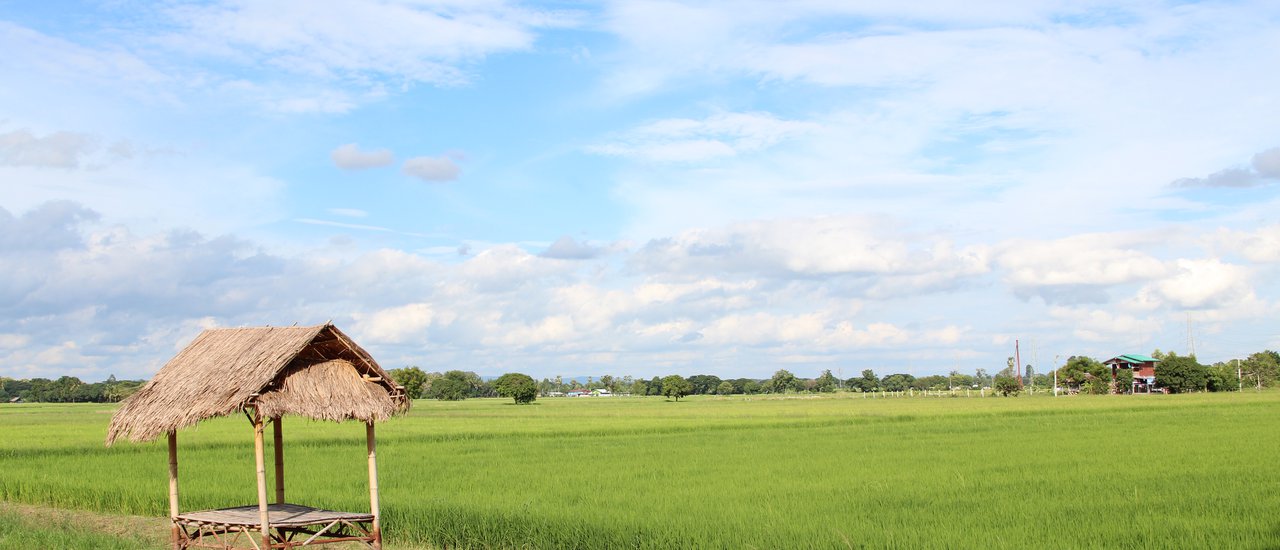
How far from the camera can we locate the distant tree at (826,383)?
6548 inches

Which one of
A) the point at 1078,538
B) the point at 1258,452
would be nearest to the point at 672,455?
the point at 1258,452

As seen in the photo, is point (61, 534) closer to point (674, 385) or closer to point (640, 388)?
point (674, 385)

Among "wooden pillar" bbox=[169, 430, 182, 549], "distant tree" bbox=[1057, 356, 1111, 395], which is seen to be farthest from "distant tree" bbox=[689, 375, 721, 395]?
"wooden pillar" bbox=[169, 430, 182, 549]

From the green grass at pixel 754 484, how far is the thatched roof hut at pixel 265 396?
9.08ft

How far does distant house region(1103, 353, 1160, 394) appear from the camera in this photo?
10669cm

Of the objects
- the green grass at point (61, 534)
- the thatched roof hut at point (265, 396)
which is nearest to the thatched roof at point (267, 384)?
the thatched roof hut at point (265, 396)

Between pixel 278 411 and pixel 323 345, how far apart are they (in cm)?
99

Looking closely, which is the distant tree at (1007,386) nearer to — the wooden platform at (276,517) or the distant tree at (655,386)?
the distant tree at (655,386)

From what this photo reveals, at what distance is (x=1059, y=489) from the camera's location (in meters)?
15.6

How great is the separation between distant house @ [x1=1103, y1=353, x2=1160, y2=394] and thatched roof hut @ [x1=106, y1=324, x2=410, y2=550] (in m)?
106

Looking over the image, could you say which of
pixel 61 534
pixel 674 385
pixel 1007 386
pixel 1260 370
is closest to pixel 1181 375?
pixel 1007 386

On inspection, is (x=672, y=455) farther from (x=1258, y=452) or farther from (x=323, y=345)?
(x=323, y=345)

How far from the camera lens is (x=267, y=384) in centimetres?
992

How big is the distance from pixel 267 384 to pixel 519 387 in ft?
289
